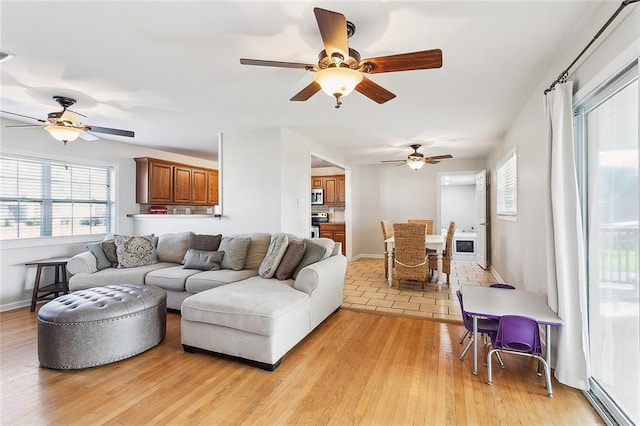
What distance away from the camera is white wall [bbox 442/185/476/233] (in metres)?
9.87

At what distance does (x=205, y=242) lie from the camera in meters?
4.07

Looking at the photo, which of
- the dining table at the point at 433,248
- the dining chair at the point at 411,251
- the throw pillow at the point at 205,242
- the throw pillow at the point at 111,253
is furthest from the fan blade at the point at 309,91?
the throw pillow at the point at 111,253

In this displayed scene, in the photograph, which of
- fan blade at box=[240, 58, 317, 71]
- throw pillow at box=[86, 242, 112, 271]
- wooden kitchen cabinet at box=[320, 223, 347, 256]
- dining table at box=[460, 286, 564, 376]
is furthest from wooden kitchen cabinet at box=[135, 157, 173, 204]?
dining table at box=[460, 286, 564, 376]

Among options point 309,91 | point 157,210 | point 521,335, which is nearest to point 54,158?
point 157,210

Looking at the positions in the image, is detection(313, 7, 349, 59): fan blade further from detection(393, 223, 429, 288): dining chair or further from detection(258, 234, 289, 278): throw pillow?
detection(393, 223, 429, 288): dining chair

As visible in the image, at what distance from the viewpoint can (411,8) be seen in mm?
1839

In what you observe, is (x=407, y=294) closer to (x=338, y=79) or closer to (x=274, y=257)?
(x=274, y=257)

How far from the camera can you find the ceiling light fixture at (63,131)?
321 centimetres

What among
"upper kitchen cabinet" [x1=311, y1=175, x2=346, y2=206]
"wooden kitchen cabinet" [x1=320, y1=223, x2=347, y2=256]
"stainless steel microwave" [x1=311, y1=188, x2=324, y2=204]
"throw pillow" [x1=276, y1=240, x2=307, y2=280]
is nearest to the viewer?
"throw pillow" [x1=276, y1=240, x2=307, y2=280]

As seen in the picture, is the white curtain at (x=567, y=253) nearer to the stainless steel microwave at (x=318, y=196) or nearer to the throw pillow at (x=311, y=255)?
the throw pillow at (x=311, y=255)

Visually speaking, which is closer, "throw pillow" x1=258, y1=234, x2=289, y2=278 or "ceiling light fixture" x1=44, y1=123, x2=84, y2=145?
"ceiling light fixture" x1=44, y1=123, x2=84, y2=145

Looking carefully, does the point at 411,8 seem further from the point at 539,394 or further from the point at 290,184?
the point at 290,184

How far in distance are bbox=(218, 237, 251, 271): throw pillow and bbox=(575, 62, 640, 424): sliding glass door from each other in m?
3.28

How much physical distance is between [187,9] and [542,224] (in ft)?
10.6
